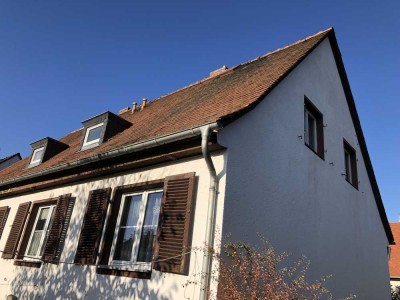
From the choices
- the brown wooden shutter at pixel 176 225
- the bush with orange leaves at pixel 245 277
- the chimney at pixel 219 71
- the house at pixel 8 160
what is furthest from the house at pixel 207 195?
the house at pixel 8 160

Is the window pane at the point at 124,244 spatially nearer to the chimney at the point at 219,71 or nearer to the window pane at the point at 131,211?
the window pane at the point at 131,211

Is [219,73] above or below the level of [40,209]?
above

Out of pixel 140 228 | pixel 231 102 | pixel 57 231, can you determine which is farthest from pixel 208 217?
pixel 57 231

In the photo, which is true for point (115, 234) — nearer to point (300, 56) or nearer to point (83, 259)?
point (83, 259)

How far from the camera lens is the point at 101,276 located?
6367 millimetres

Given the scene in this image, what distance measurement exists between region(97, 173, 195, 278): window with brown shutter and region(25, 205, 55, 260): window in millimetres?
2926

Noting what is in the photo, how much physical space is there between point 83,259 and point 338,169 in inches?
269

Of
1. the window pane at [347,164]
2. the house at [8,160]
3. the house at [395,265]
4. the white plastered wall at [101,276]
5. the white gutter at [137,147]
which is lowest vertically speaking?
the white plastered wall at [101,276]

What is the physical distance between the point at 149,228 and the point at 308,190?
12.1 ft

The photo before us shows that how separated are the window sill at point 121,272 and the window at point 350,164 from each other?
7.27 metres

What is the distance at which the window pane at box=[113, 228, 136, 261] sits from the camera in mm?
6473

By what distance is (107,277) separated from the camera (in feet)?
20.5

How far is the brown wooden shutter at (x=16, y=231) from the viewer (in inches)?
358

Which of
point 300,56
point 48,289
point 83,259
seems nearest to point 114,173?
point 83,259
